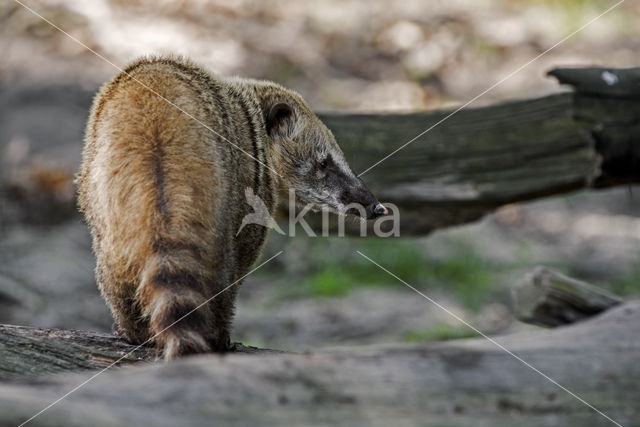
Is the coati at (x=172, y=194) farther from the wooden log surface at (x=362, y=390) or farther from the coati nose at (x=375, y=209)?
the coati nose at (x=375, y=209)

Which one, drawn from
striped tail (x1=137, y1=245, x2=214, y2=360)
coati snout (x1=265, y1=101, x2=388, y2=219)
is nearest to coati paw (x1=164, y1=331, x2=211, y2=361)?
striped tail (x1=137, y1=245, x2=214, y2=360)

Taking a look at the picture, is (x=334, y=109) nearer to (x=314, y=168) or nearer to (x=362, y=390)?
(x=314, y=168)

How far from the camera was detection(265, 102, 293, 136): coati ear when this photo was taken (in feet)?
15.0

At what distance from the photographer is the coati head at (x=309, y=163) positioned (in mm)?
4602

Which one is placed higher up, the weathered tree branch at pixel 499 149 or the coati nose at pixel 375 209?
the weathered tree branch at pixel 499 149

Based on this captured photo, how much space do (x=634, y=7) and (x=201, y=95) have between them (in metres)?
11.5

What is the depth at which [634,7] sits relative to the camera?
13.1 metres

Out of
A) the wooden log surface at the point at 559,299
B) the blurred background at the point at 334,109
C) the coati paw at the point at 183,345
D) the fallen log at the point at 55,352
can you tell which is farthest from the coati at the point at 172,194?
the blurred background at the point at 334,109

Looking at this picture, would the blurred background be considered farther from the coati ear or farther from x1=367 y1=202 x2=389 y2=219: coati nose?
x1=367 y1=202 x2=389 y2=219: coati nose

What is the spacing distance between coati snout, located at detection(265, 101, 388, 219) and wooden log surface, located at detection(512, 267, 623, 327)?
3.17ft

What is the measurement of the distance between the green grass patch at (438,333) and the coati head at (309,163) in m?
3.03

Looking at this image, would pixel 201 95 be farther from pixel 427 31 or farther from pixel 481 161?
pixel 427 31
